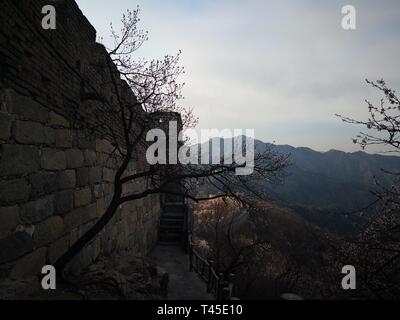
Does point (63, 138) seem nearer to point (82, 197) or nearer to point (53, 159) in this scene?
point (53, 159)

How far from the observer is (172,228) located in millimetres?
14008

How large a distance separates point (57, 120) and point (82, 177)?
3.81ft

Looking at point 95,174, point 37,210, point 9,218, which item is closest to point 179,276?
point 95,174

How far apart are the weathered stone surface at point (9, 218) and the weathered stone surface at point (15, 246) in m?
0.09

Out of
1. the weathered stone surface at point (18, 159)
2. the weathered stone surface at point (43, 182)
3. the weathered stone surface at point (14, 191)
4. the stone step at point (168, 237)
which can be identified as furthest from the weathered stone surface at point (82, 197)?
the stone step at point (168, 237)

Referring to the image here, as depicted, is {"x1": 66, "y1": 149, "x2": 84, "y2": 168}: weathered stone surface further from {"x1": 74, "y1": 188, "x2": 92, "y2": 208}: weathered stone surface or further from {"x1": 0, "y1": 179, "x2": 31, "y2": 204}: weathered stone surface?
{"x1": 0, "y1": 179, "x2": 31, "y2": 204}: weathered stone surface

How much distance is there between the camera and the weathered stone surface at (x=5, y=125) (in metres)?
2.96

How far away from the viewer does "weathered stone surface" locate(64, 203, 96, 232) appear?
4477 millimetres

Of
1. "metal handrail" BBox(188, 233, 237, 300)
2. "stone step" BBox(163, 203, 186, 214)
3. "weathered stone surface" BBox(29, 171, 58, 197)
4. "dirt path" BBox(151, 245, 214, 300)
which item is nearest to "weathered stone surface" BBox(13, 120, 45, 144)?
"weathered stone surface" BBox(29, 171, 58, 197)

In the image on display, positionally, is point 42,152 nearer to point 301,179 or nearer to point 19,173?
point 19,173

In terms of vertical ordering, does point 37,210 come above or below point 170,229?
above
